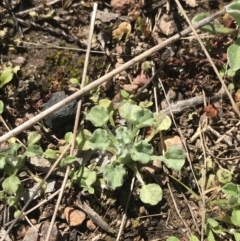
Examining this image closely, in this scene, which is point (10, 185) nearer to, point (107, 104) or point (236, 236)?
point (107, 104)

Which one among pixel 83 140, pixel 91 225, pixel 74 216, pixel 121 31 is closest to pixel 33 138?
pixel 83 140

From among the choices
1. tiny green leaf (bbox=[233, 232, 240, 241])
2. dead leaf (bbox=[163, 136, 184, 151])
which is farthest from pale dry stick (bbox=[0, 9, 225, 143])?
tiny green leaf (bbox=[233, 232, 240, 241])

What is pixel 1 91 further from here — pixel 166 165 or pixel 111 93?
pixel 166 165

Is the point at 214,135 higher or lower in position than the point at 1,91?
lower

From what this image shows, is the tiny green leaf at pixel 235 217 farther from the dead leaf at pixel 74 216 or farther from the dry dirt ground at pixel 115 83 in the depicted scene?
the dead leaf at pixel 74 216

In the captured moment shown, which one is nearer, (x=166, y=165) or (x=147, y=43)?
(x=166, y=165)

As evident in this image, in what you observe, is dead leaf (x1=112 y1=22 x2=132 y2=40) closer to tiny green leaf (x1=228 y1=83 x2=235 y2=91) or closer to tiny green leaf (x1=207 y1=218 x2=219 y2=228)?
tiny green leaf (x1=228 y1=83 x2=235 y2=91)

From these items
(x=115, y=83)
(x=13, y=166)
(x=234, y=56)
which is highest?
(x=234, y=56)

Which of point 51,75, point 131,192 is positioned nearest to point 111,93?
point 51,75
